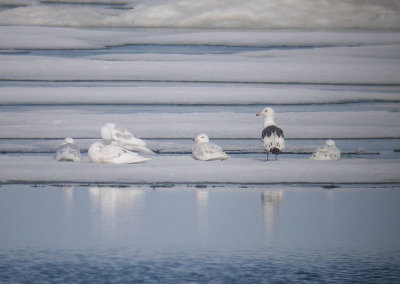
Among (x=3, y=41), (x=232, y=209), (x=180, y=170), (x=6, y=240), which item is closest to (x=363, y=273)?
(x=232, y=209)

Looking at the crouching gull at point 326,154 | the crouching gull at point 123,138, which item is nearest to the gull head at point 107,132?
the crouching gull at point 123,138

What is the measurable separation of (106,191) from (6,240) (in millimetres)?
1481

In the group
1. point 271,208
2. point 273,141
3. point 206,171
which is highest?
point 273,141

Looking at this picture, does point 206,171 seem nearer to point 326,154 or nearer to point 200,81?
point 326,154

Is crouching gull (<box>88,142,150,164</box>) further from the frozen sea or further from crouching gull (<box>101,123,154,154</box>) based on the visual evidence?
crouching gull (<box>101,123,154,154</box>)

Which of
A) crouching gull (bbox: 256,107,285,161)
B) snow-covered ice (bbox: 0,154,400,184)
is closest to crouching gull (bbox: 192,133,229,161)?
snow-covered ice (bbox: 0,154,400,184)

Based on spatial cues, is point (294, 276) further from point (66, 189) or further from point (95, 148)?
point (95, 148)

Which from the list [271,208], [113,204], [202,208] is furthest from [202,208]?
[113,204]

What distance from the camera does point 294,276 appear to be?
149 inches

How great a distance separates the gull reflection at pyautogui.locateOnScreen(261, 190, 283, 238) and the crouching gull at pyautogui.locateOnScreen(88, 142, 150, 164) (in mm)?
1380

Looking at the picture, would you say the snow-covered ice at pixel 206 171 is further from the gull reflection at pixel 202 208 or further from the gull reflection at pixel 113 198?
the gull reflection at pixel 202 208

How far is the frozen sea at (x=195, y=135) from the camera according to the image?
4.13m

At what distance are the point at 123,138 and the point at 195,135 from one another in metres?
0.89

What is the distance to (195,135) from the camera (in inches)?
318
